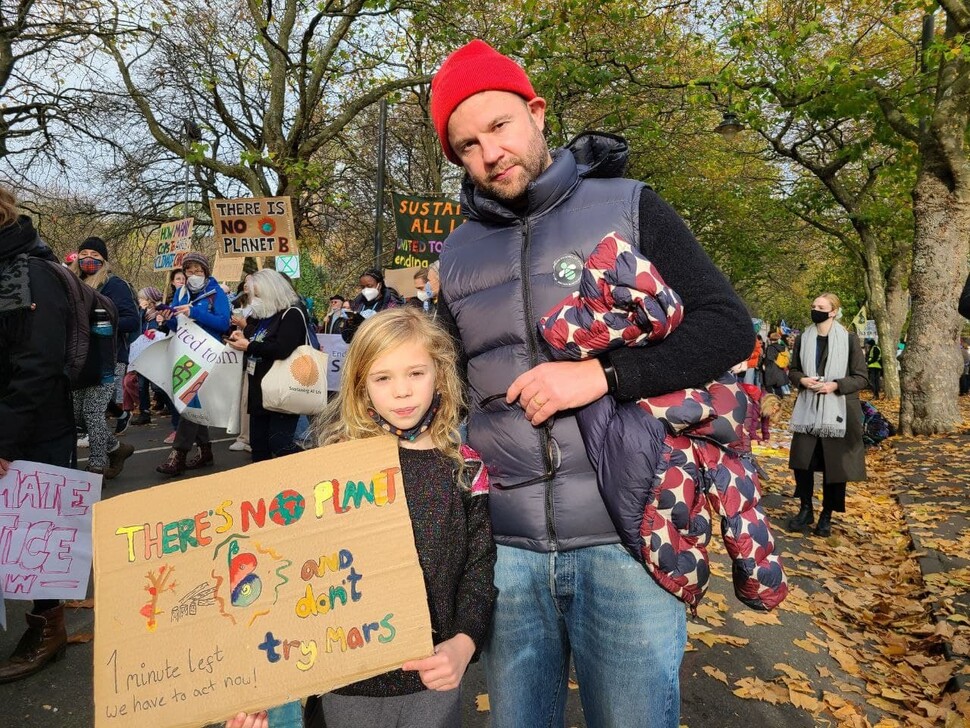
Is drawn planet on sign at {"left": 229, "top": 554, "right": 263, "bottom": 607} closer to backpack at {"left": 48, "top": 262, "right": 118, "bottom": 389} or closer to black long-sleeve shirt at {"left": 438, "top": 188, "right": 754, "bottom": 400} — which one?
black long-sleeve shirt at {"left": 438, "top": 188, "right": 754, "bottom": 400}

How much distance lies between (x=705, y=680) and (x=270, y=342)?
384 centimetres

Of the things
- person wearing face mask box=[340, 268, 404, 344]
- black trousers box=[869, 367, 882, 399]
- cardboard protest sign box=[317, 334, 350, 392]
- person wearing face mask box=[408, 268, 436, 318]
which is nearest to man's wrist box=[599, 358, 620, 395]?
person wearing face mask box=[408, 268, 436, 318]

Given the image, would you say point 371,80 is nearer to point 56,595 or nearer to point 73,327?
point 73,327

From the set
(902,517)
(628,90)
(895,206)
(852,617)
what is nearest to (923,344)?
(902,517)

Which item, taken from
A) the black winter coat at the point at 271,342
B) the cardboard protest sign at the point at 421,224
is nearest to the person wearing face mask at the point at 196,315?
the black winter coat at the point at 271,342

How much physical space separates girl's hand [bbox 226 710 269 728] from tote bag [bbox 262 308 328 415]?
3.65 m

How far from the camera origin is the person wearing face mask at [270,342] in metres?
5.11

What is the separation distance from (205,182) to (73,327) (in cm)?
1586

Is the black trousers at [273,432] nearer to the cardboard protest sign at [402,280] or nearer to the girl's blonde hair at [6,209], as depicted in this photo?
the girl's blonde hair at [6,209]

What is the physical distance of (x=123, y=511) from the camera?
1497 millimetres

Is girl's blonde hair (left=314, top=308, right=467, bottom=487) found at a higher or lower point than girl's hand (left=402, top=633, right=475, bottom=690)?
higher

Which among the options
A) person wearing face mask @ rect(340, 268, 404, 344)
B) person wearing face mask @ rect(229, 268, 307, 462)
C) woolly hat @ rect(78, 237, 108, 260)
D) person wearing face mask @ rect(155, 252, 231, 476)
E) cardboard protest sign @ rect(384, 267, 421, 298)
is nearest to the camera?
person wearing face mask @ rect(229, 268, 307, 462)

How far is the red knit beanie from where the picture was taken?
155 cm

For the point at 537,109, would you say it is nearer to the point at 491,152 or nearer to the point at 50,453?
the point at 491,152
